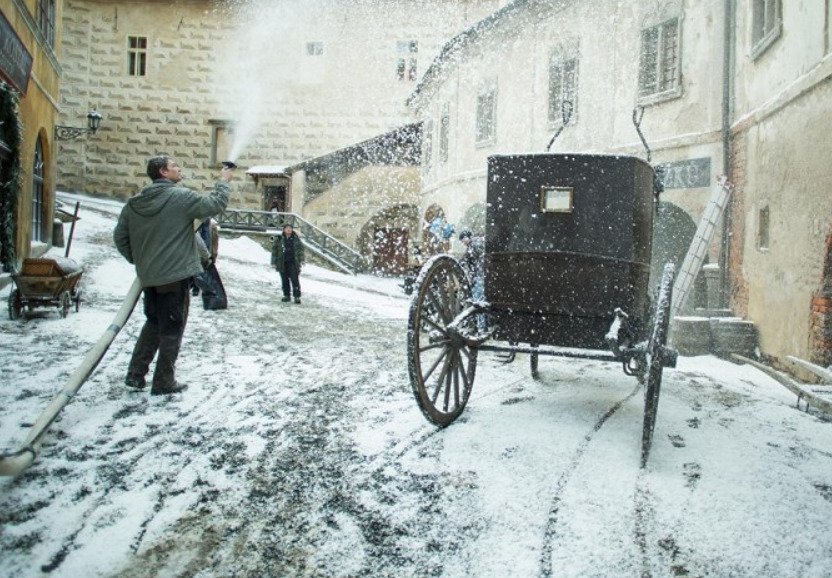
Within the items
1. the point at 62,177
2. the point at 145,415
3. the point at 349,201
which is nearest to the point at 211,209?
the point at 145,415

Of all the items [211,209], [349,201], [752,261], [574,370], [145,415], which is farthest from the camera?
[349,201]

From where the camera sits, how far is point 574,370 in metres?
6.45

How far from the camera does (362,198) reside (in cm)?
2325

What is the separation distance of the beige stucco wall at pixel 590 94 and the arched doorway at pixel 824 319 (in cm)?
413

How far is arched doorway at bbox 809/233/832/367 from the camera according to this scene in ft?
22.8

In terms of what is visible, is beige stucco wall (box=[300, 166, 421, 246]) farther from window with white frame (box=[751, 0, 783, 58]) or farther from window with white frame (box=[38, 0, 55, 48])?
window with white frame (box=[751, 0, 783, 58])

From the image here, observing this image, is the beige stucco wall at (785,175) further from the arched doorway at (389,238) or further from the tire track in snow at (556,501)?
the arched doorway at (389,238)

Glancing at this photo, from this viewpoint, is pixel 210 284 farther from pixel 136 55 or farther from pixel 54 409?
pixel 136 55

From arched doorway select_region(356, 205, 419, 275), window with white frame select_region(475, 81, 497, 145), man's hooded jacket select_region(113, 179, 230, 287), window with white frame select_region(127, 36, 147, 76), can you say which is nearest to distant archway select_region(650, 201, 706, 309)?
window with white frame select_region(475, 81, 497, 145)

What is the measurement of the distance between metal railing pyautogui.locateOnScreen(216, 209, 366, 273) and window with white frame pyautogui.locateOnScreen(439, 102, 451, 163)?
5.05 metres

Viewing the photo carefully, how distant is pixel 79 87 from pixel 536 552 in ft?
95.2

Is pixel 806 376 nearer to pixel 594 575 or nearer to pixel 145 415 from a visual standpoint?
→ pixel 594 575

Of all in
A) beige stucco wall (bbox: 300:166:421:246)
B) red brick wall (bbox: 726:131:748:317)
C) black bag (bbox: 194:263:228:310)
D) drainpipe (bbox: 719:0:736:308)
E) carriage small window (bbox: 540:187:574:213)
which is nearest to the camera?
carriage small window (bbox: 540:187:574:213)

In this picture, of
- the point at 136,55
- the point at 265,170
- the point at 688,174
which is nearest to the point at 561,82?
the point at 688,174
